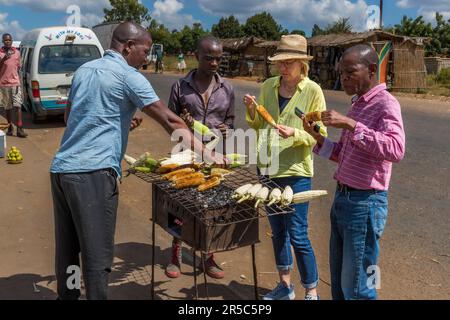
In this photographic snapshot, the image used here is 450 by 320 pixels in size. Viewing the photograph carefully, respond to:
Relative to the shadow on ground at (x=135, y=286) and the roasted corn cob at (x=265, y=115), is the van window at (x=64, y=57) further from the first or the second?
the roasted corn cob at (x=265, y=115)

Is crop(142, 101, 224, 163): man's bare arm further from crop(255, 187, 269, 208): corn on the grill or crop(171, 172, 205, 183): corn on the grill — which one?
crop(255, 187, 269, 208): corn on the grill

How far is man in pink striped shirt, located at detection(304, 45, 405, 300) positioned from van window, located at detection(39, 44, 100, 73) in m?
10.4

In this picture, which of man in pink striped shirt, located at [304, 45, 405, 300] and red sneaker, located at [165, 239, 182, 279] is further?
red sneaker, located at [165, 239, 182, 279]

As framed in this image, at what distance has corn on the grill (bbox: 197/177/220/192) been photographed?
329 cm

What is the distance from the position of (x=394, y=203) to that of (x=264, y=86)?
3415 millimetres

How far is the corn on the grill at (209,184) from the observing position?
10.8 feet

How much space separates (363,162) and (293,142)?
80 centimetres

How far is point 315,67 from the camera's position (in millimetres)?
26500

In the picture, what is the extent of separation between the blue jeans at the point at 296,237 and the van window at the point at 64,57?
31.7 feet

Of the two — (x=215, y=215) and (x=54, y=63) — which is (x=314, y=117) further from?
(x=54, y=63)

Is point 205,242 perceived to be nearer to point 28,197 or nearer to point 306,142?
point 306,142

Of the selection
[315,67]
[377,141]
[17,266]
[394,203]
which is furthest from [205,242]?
[315,67]

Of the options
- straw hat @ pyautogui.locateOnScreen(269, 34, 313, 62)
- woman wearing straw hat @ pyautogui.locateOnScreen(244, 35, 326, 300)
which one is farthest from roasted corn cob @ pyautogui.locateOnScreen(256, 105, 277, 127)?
straw hat @ pyautogui.locateOnScreen(269, 34, 313, 62)

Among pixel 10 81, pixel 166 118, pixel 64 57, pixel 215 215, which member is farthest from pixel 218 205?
pixel 64 57
